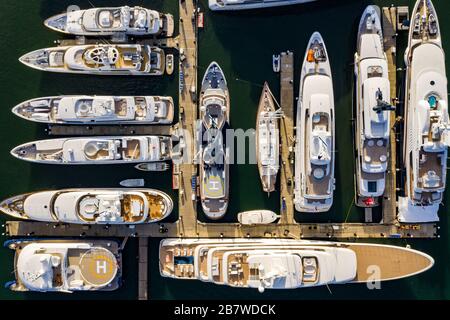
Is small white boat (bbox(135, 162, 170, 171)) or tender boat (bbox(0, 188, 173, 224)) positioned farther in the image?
small white boat (bbox(135, 162, 170, 171))

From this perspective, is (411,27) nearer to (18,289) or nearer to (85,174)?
(85,174)

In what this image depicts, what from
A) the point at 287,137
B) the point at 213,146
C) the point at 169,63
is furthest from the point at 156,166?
the point at 287,137

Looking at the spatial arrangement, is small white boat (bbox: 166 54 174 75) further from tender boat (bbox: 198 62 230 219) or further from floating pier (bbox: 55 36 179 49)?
tender boat (bbox: 198 62 230 219)

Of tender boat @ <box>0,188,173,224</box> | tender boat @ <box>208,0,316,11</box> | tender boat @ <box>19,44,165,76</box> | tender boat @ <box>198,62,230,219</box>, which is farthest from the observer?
tender boat @ <box>198,62,230,219</box>

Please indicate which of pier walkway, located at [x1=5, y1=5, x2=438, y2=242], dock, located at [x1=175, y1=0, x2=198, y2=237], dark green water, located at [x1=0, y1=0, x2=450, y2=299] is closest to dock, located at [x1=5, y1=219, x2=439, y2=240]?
pier walkway, located at [x1=5, y1=5, x2=438, y2=242]

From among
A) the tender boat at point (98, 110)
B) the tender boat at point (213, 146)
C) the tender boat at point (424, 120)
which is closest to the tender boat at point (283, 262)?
the tender boat at point (213, 146)

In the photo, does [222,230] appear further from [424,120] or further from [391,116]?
[424,120]
